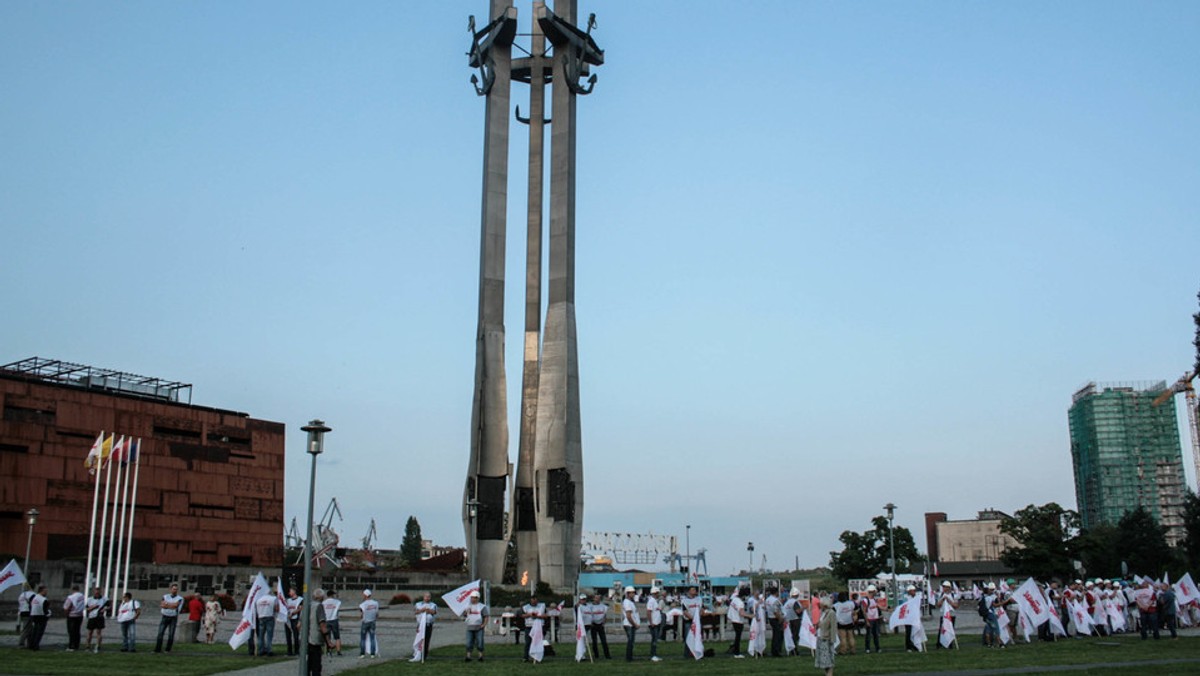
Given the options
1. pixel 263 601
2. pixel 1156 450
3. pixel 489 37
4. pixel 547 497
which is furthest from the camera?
pixel 1156 450

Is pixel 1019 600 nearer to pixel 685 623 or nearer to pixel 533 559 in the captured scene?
pixel 685 623

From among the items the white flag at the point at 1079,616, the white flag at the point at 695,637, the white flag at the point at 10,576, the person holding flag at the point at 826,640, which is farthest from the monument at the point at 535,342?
the person holding flag at the point at 826,640

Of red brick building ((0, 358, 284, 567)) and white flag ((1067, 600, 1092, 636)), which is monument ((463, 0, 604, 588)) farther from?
red brick building ((0, 358, 284, 567))

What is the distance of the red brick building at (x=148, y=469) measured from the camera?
216ft

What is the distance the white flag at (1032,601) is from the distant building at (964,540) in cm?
9285

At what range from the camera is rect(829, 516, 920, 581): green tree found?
89.8m

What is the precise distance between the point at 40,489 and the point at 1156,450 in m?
155

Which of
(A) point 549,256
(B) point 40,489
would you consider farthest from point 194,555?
(A) point 549,256

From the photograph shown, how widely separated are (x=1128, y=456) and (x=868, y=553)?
94.5 metres

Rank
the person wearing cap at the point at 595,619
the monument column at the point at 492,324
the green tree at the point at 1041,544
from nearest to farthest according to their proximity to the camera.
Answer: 1. the person wearing cap at the point at 595,619
2. the monument column at the point at 492,324
3. the green tree at the point at 1041,544

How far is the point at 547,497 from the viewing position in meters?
51.0

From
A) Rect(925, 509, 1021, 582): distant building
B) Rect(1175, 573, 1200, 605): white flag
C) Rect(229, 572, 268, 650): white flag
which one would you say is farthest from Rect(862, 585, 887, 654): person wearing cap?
Rect(925, 509, 1021, 582): distant building

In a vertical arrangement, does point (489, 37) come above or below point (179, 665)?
above

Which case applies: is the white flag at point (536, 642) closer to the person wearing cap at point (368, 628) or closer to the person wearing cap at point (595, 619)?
the person wearing cap at point (595, 619)
